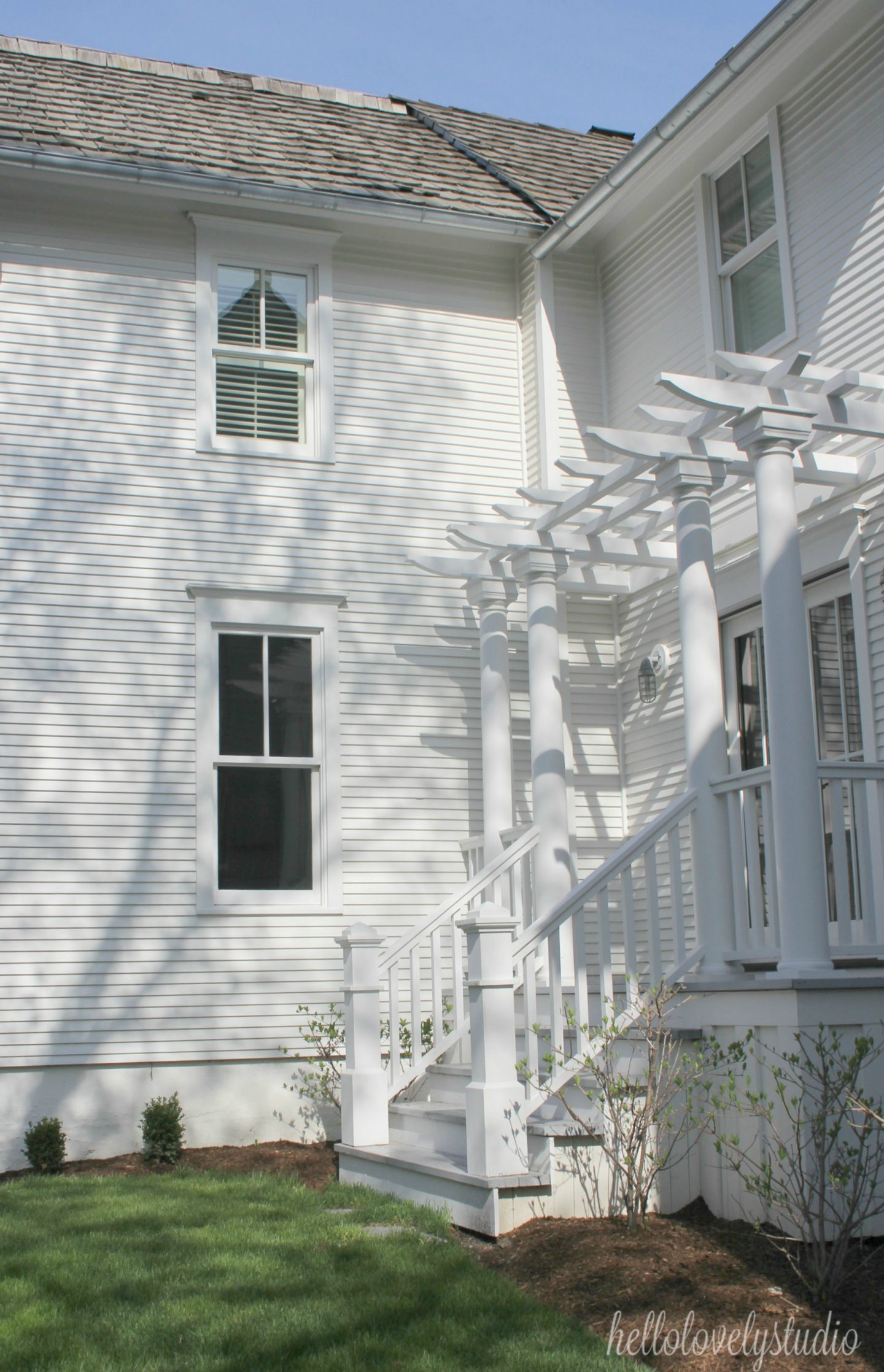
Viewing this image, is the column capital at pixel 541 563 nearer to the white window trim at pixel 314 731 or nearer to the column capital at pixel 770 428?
the white window trim at pixel 314 731

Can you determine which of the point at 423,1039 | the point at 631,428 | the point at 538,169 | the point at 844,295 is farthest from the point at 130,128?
the point at 423,1039

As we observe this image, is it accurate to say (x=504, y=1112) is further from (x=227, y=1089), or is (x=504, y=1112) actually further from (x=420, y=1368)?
(x=227, y=1089)

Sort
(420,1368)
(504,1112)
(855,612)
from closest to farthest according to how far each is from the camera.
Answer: (420,1368), (504,1112), (855,612)

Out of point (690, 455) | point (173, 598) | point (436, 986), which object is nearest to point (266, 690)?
point (173, 598)

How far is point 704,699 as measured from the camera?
260 inches

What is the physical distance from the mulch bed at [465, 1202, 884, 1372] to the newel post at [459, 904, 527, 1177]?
31cm

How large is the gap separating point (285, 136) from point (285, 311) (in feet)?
5.36

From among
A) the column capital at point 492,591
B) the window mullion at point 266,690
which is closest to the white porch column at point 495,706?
the column capital at point 492,591

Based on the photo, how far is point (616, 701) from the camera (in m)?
9.70

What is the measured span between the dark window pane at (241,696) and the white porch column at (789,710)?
401 centimetres

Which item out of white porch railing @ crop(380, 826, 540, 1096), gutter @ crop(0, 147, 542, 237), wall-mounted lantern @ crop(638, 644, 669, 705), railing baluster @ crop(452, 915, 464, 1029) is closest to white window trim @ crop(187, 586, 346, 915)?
white porch railing @ crop(380, 826, 540, 1096)

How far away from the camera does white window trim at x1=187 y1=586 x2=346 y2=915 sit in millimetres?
8555

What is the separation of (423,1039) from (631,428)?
4.53m

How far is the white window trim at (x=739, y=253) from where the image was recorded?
798 centimetres
